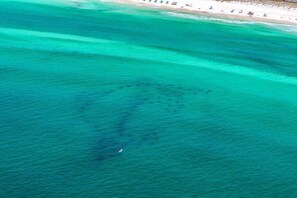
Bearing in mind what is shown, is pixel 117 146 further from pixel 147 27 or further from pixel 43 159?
pixel 147 27

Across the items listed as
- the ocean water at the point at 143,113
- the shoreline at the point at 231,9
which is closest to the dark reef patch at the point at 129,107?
the ocean water at the point at 143,113

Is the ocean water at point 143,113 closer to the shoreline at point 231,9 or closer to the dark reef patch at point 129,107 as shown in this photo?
the dark reef patch at point 129,107

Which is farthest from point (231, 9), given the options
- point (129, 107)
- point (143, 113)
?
point (143, 113)

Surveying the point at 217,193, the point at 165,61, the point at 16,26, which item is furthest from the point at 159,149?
the point at 16,26

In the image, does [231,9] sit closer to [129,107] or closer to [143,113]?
[129,107]

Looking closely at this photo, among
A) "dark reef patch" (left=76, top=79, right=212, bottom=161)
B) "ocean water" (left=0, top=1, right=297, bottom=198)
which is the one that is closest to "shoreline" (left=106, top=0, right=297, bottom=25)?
"ocean water" (left=0, top=1, right=297, bottom=198)

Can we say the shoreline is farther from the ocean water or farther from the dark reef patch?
the dark reef patch
